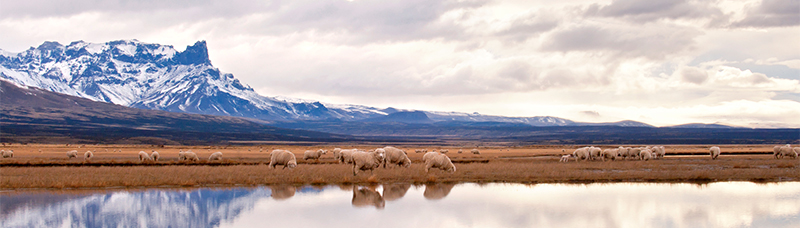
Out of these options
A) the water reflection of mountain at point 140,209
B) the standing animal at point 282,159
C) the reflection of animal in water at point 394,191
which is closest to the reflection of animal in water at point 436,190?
the reflection of animal in water at point 394,191

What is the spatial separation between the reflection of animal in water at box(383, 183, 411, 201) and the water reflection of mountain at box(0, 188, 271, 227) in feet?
15.9

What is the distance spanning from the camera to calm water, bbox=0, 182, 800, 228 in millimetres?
17578

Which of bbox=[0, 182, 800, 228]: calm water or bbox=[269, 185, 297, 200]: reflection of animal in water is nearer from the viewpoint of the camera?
bbox=[0, 182, 800, 228]: calm water

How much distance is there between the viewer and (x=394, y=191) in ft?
81.6

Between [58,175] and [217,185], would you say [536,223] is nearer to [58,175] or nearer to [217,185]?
[217,185]

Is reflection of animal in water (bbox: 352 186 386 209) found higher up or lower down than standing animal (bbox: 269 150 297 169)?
lower down

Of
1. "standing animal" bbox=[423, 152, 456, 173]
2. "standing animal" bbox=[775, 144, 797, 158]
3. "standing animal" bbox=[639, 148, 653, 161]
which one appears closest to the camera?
"standing animal" bbox=[423, 152, 456, 173]

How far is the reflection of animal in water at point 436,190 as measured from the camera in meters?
23.3

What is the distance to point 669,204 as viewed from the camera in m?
21.2

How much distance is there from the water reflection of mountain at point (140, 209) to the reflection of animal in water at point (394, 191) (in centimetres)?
485

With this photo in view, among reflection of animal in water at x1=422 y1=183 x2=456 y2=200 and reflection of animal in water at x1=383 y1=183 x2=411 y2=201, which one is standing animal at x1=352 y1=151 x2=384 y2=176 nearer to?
reflection of animal in water at x1=383 y1=183 x2=411 y2=201

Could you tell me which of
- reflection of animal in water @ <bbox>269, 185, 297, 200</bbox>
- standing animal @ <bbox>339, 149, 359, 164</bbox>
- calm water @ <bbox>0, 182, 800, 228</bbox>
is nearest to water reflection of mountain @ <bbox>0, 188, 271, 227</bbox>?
calm water @ <bbox>0, 182, 800, 228</bbox>

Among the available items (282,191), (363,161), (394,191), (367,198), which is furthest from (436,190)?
(282,191)

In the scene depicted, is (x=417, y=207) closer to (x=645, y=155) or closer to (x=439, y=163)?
(x=439, y=163)
